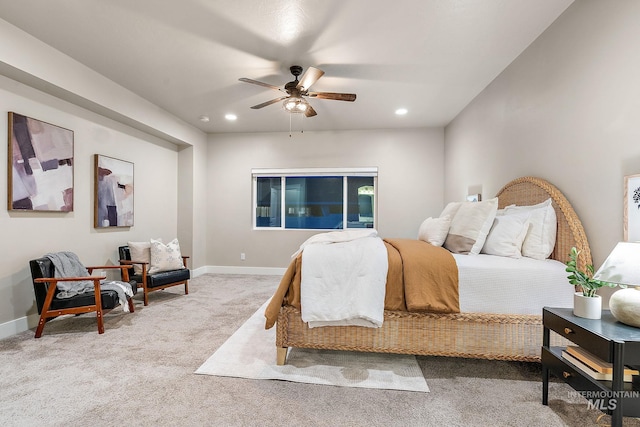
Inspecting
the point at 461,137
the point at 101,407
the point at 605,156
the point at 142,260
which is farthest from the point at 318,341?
the point at 461,137

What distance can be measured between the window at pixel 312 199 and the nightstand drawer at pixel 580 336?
12.5ft

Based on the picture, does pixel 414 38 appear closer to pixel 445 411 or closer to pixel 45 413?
pixel 445 411

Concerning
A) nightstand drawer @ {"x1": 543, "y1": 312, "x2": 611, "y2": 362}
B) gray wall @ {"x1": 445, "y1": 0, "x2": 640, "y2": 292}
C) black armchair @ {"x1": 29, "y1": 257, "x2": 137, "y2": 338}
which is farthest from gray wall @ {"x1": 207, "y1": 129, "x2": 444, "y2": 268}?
nightstand drawer @ {"x1": 543, "y1": 312, "x2": 611, "y2": 362}

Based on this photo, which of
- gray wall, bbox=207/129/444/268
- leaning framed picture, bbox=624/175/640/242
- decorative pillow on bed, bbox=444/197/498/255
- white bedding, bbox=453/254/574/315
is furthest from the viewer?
gray wall, bbox=207/129/444/268

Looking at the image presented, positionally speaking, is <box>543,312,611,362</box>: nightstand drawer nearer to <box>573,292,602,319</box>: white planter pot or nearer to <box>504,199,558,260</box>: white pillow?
<box>573,292,602,319</box>: white planter pot

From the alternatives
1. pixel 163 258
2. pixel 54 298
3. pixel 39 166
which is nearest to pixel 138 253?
pixel 163 258

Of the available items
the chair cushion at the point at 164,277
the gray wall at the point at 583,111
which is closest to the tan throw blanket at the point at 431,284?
the gray wall at the point at 583,111

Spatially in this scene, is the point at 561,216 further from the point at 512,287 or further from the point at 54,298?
the point at 54,298

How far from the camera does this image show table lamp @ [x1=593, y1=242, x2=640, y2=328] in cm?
125

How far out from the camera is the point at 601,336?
1.31 meters

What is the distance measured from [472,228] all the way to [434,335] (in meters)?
1.02

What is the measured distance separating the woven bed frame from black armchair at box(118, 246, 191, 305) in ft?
7.52

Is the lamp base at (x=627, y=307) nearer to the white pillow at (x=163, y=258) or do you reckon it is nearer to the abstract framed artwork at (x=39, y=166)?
→ the white pillow at (x=163, y=258)

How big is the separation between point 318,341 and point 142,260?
116 inches
